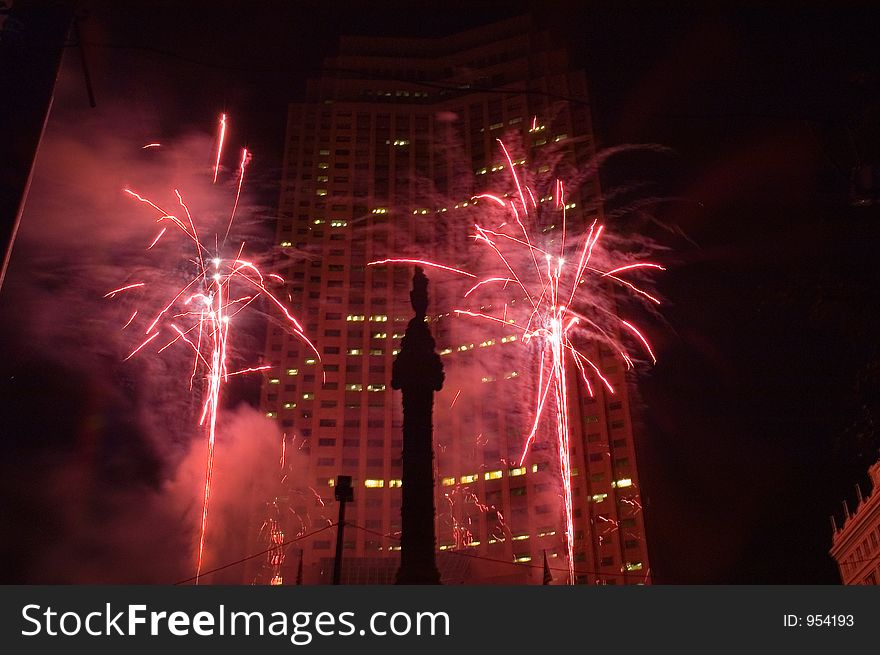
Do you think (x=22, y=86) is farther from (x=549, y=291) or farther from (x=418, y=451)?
(x=549, y=291)

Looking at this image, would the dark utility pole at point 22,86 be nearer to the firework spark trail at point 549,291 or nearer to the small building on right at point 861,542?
the firework spark trail at point 549,291

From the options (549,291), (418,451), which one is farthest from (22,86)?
(549,291)

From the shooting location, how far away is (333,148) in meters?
Answer: 93.5

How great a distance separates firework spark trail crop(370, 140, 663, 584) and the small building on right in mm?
22240

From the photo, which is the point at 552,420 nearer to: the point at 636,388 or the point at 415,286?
the point at 636,388

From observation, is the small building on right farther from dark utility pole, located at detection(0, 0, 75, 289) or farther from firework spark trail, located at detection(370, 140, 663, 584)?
dark utility pole, located at detection(0, 0, 75, 289)

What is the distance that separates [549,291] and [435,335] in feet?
143

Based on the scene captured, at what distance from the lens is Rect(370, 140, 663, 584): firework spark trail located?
35.3m

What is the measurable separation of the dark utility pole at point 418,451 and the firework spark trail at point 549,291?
27.0ft

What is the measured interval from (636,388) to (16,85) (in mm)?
78783

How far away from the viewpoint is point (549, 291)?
130 ft

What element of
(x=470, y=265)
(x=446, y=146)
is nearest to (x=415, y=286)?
(x=470, y=265)

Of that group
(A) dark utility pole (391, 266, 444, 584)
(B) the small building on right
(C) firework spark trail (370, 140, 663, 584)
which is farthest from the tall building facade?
(A) dark utility pole (391, 266, 444, 584)

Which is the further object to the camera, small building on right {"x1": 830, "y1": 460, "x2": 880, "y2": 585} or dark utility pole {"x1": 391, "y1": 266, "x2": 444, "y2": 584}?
small building on right {"x1": 830, "y1": 460, "x2": 880, "y2": 585}
